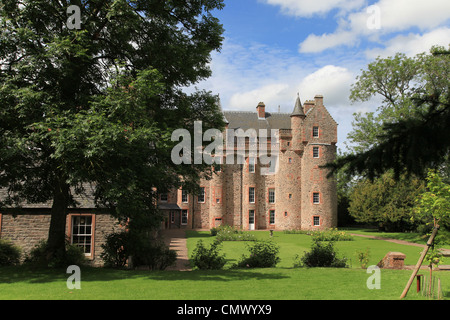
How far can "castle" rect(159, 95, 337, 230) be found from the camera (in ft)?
143

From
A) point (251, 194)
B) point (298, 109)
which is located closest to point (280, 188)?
point (251, 194)

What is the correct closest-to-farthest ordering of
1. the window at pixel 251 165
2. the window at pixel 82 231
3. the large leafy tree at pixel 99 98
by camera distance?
1. the large leafy tree at pixel 99 98
2. the window at pixel 82 231
3. the window at pixel 251 165

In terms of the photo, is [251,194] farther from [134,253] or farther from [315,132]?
[134,253]

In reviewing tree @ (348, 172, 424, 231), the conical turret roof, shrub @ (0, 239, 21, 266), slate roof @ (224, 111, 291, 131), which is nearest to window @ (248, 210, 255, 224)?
slate roof @ (224, 111, 291, 131)

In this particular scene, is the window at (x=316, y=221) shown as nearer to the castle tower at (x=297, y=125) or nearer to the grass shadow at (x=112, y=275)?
the castle tower at (x=297, y=125)

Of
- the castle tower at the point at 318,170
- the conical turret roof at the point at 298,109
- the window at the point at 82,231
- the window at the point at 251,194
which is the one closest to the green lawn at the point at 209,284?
the window at the point at 82,231

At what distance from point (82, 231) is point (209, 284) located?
9.39 meters

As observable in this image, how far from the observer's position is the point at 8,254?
15.8 metres

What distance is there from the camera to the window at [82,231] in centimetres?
1775

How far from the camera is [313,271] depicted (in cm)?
1384

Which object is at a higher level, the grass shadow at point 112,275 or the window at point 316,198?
the window at point 316,198

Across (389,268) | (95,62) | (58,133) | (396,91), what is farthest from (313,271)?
(396,91)

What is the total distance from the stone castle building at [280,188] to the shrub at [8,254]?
77.7ft
